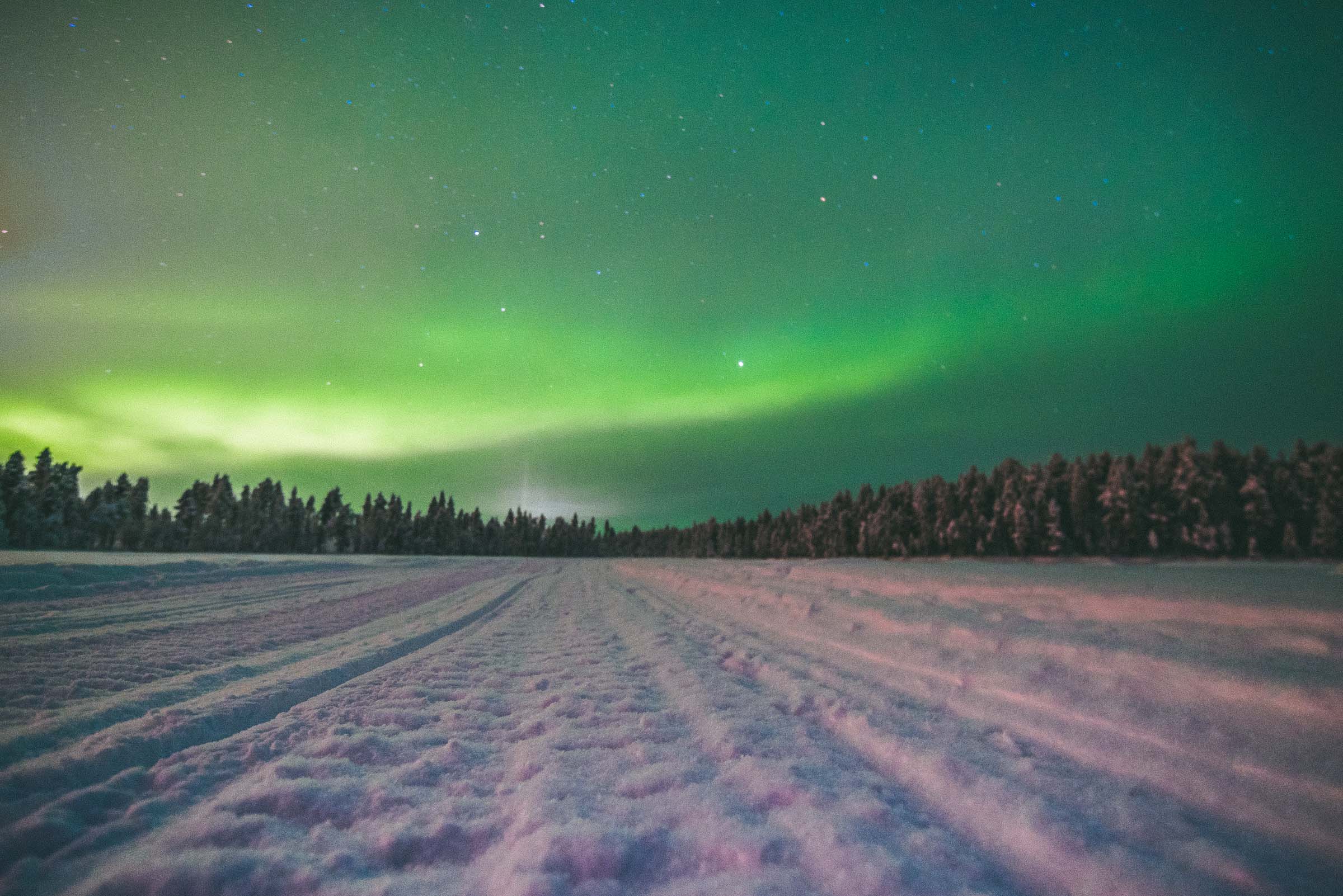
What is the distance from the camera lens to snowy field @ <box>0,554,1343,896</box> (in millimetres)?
2006

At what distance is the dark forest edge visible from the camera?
42594 mm

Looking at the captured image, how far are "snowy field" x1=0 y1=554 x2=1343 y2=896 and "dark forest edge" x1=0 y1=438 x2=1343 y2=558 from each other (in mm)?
51378

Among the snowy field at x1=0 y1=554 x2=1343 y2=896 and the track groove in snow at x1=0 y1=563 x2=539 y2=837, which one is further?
the track groove in snow at x1=0 y1=563 x2=539 y2=837

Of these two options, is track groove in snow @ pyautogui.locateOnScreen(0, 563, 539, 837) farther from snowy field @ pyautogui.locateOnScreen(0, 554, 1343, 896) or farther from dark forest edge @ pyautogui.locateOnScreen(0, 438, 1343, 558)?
dark forest edge @ pyautogui.locateOnScreen(0, 438, 1343, 558)

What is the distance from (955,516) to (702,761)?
201 ft

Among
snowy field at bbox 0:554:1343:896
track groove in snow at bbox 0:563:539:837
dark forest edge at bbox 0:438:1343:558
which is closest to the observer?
snowy field at bbox 0:554:1343:896

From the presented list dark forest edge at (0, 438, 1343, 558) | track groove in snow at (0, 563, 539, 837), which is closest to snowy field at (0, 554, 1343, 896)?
track groove in snow at (0, 563, 539, 837)

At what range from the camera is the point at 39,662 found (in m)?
5.02

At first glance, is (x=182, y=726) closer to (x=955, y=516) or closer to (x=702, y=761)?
(x=702, y=761)

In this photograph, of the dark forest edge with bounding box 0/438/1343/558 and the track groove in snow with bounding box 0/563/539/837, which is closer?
the track groove in snow with bounding box 0/563/539/837

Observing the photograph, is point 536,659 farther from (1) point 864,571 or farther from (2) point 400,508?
(2) point 400,508

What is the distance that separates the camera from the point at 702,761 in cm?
308

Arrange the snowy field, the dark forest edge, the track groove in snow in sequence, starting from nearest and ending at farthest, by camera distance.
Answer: the snowy field → the track groove in snow → the dark forest edge

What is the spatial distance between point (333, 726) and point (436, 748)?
863 millimetres
